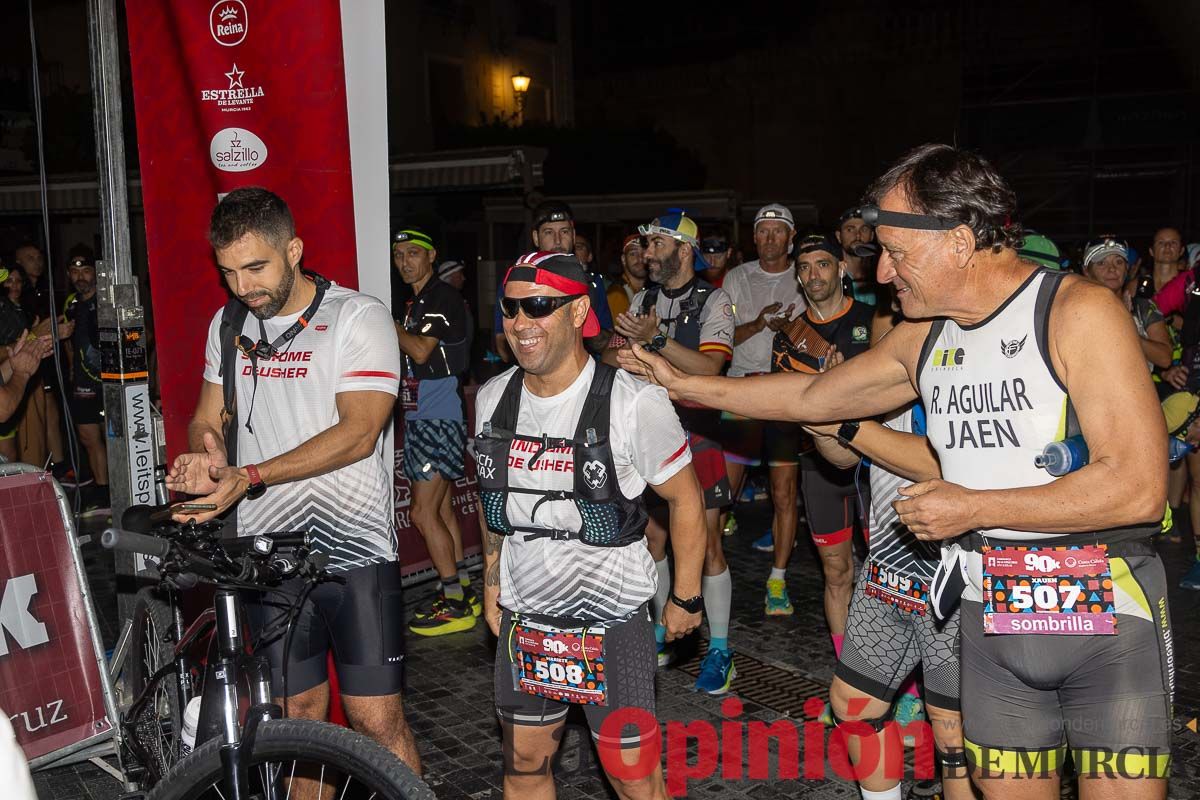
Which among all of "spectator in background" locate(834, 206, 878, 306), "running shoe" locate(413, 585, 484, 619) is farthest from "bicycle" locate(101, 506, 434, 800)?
"spectator in background" locate(834, 206, 878, 306)

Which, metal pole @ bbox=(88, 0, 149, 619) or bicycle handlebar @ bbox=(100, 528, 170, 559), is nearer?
bicycle handlebar @ bbox=(100, 528, 170, 559)

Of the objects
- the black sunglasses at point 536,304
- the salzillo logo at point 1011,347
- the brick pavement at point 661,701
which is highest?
the black sunglasses at point 536,304

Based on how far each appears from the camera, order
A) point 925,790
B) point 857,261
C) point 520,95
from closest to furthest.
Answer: point 925,790, point 857,261, point 520,95

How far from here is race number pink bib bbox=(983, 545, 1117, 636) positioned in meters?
2.83

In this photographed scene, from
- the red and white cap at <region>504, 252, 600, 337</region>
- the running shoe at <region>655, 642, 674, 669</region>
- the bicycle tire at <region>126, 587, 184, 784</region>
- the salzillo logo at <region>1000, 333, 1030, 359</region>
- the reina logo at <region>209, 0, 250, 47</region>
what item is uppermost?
the reina logo at <region>209, 0, 250, 47</region>

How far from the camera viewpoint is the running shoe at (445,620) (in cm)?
716

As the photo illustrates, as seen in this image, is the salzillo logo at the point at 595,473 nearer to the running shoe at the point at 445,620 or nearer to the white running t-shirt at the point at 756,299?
the running shoe at the point at 445,620

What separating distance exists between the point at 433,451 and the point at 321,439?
3.54 meters

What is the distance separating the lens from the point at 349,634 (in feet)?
13.1

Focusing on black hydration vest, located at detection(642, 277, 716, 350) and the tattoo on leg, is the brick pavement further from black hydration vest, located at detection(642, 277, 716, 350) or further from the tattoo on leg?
black hydration vest, located at detection(642, 277, 716, 350)

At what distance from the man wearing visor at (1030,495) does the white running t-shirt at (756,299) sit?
15.6 ft

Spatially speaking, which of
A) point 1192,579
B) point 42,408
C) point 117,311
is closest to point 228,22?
point 117,311

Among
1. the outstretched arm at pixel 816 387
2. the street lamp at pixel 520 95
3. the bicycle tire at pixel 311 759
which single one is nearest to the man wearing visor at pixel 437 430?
the outstretched arm at pixel 816 387

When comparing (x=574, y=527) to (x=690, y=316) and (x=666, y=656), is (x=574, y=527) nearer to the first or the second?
(x=690, y=316)
